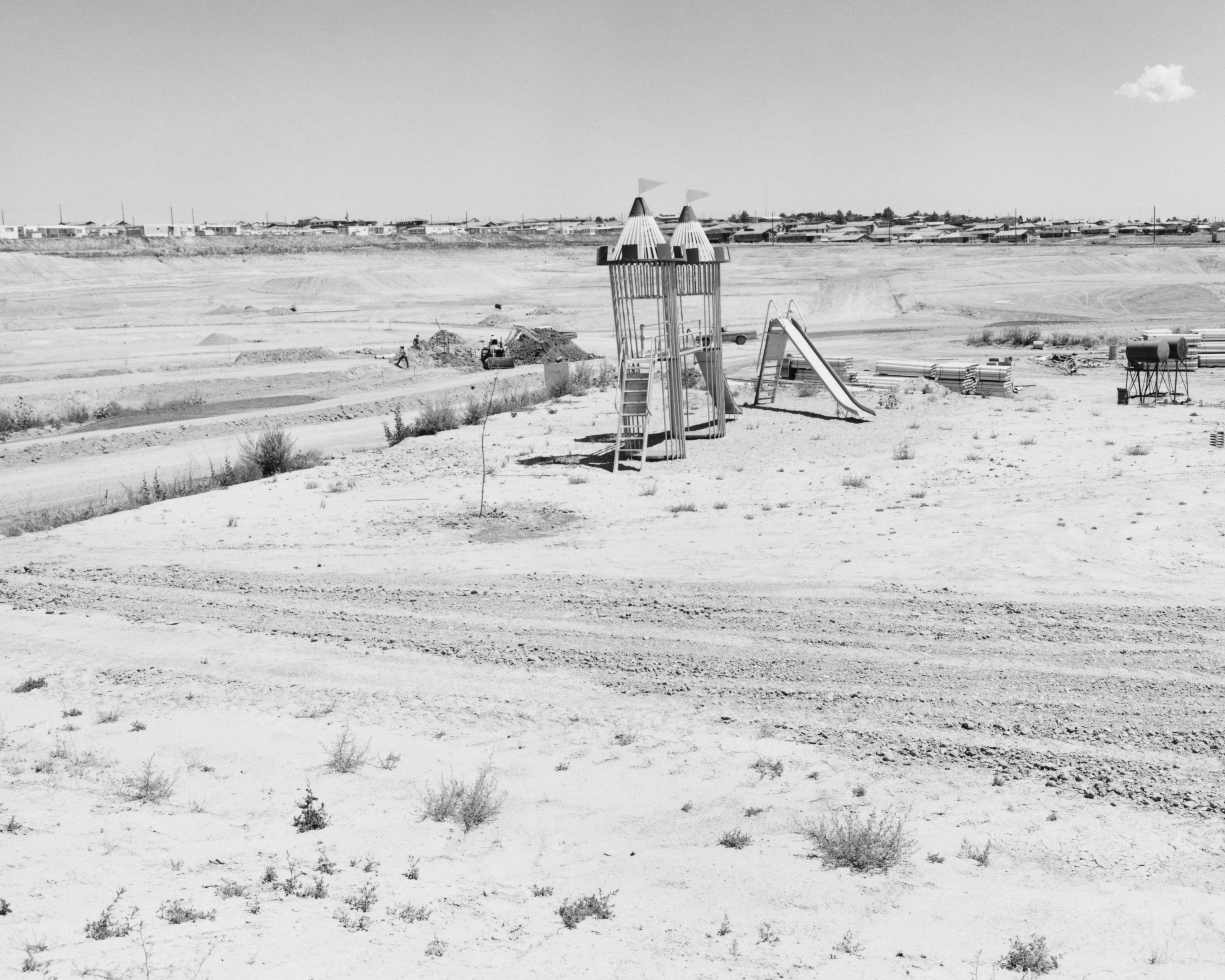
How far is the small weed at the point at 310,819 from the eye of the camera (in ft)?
22.3

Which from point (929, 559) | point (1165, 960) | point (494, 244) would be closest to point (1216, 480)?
point (929, 559)

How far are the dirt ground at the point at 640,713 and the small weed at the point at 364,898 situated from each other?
0.8 inches

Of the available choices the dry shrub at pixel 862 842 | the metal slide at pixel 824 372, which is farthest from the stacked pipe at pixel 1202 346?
the dry shrub at pixel 862 842

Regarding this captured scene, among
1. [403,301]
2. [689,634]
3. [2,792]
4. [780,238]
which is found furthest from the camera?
[780,238]

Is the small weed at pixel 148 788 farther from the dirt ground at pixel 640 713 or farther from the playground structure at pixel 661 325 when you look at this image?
the playground structure at pixel 661 325

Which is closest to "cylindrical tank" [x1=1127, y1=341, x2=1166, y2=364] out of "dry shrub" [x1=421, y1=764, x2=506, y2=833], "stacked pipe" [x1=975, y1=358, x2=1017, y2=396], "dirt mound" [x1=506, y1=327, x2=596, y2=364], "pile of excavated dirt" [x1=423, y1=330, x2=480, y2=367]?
"stacked pipe" [x1=975, y1=358, x2=1017, y2=396]

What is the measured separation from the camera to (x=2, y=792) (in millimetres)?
7039

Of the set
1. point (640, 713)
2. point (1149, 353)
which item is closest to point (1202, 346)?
point (1149, 353)

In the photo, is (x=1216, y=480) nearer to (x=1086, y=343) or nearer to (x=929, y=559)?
(x=929, y=559)

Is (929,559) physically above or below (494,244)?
below

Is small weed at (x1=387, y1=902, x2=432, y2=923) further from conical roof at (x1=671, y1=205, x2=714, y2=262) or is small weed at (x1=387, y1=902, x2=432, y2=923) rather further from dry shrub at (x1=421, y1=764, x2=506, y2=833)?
conical roof at (x1=671, y1=205, x2=714, y2=262)

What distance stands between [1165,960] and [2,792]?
6.28 meters

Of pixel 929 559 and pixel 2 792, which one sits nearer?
pixel 2 792

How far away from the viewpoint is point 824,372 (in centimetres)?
2280
